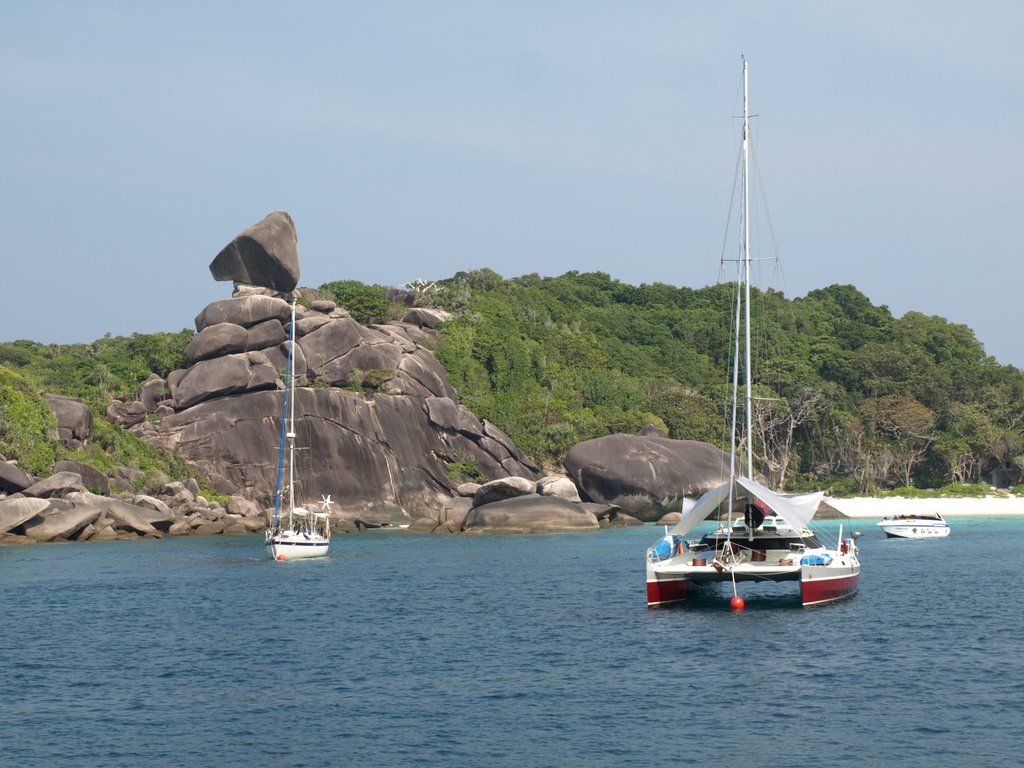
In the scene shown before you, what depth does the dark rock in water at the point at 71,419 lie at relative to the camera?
243ft

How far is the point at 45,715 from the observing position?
912 inches

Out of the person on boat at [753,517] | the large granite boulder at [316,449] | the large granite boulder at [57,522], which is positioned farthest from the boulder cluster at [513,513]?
the person on boat at [753,517]

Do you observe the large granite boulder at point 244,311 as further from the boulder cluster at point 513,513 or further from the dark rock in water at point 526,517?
the dark rock in water at point 526,517

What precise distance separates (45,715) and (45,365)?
83.7m

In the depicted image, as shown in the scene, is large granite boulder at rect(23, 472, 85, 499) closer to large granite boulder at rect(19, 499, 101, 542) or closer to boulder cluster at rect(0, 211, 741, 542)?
boulder cluster at rect(0, 211, 741, 542)

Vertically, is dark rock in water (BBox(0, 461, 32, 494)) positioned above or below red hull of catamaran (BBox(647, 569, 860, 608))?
above

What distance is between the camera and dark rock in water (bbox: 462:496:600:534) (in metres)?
71.9

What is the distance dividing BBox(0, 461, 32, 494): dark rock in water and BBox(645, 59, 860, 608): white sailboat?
41.9 meters

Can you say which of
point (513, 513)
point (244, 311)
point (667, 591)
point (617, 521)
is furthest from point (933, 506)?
point (667, 591)

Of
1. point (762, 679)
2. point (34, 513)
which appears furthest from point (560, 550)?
point (762, 679)

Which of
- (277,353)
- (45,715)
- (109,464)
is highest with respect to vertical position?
(277,353)

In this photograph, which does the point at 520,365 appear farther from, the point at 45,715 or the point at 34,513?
the point at 45,715

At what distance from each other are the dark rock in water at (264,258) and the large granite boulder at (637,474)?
81.7 ft

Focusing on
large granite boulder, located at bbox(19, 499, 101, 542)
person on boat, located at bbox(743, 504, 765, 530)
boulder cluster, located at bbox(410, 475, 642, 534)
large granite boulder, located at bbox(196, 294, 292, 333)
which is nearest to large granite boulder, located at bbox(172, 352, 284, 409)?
large granite boulder, located at bbox(196, 294, 292, 333)
